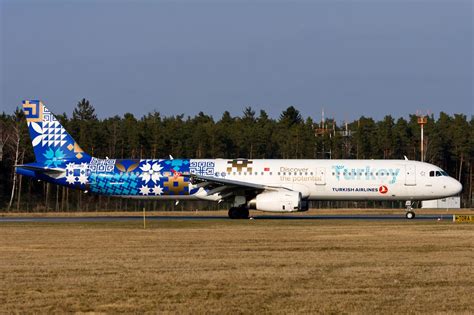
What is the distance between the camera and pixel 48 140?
171ft

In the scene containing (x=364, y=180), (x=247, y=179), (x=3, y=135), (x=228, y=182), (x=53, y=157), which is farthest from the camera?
(x=3, y=135)

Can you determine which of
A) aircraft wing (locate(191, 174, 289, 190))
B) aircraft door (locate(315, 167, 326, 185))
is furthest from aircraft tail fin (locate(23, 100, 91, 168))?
aircraft door (locate(315, 167, 326, 185))

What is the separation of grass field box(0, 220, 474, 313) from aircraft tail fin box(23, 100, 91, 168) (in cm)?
1587

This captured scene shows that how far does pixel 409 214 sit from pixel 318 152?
52914mm

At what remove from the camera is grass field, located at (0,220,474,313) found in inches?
629

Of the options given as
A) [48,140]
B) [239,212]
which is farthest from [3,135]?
[239,212]

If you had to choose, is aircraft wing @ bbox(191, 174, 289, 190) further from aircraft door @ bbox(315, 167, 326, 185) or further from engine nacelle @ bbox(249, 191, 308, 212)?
aircraft door @ bbox(315, 167, 326, 185)

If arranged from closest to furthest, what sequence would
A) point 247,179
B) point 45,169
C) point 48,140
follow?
point 247,179, point 45,169, point 48,140

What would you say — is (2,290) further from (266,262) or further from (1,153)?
(1,153)

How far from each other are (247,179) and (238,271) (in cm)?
2858

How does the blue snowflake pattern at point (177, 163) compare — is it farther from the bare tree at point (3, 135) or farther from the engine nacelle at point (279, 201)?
the bare tree at point (3, 135)

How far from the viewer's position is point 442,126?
11762 centimetres

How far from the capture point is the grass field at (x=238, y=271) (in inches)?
629

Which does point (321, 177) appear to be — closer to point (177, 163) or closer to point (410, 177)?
point (410, 177)
